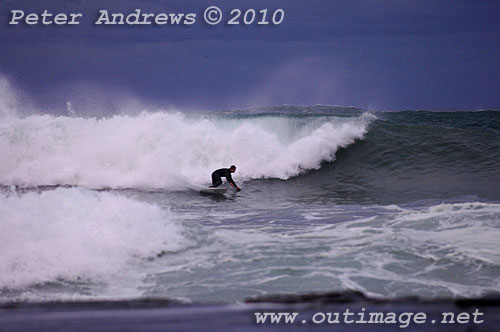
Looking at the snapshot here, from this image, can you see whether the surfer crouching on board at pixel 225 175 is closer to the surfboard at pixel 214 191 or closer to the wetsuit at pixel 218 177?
the wetsuit at pixel 218 177

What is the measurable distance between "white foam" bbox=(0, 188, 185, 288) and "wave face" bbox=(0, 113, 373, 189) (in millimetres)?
7412

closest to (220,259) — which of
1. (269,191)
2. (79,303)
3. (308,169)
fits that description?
(79,303)

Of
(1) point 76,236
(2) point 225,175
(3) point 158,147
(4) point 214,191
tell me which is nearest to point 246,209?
(4) point 214,191

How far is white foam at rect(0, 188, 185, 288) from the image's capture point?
624cm

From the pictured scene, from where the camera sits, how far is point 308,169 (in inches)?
682

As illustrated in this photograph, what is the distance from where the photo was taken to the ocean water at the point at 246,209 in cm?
605

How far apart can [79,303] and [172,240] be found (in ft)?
8.68

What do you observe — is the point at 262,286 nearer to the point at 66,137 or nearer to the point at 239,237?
the point at 239,237

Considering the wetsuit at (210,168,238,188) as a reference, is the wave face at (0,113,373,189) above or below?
above

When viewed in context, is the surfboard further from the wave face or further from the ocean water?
the wave face

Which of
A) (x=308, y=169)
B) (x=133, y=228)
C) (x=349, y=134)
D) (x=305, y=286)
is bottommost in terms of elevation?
(x=305, y=286)

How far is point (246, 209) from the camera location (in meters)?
11.5

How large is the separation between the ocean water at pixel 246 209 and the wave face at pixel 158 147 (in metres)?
0.06

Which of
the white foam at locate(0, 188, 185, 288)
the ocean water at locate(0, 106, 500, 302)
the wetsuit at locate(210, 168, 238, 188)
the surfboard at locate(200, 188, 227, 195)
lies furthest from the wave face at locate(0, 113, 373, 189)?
the white foam at locate(0, 188, 185, 288)
